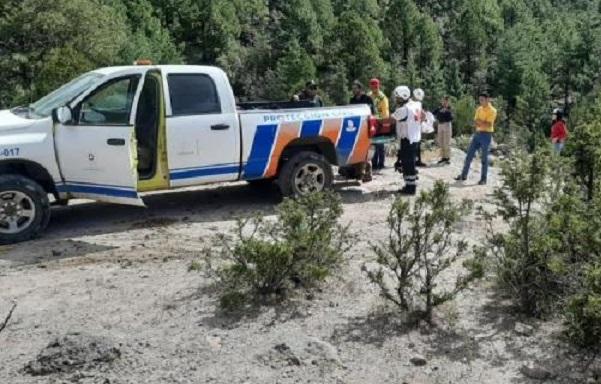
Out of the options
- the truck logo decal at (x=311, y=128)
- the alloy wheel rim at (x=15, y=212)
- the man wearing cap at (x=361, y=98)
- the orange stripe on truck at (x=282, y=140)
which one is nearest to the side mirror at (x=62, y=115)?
the alloy wheel rim at (x=15, y=212)

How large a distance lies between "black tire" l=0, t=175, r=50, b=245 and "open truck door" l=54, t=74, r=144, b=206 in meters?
0.30

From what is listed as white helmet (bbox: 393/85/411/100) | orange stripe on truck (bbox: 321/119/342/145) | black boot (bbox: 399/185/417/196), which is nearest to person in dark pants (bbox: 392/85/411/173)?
white helmet (bbox: 393/85/411/100)

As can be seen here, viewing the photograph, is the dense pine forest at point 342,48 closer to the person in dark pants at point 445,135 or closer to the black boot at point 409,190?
the person in dark pants at point 445,135

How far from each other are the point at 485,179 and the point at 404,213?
21.0ft

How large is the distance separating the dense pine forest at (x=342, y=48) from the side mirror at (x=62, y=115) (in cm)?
3015

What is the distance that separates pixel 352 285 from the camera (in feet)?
20.4

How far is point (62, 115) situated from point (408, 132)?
472 centimetres

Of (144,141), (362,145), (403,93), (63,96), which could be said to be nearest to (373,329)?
(144,141)

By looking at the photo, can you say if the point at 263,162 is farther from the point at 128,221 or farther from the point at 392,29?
the point at 392,29

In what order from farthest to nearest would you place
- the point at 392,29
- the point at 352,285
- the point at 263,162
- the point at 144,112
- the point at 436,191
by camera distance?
A: the point at 392,29, the point at 263,162, the point at 144,112, the point at 352,285, the point at 436,191

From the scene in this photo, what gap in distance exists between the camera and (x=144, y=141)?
8078 millimetres

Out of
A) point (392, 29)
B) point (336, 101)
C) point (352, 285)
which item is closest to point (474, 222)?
point (352, 285)

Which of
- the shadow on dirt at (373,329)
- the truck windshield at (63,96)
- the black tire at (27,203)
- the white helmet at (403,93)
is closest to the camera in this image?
the shadow on dirt at (373,329)

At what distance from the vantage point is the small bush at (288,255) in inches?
223
